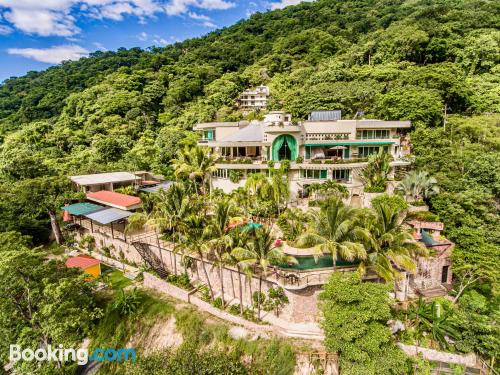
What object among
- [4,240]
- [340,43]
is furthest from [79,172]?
[340,43]

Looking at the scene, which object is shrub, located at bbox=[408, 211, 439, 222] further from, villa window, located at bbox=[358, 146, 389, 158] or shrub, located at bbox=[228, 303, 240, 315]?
shrub, located at bbox=[228, 303, 240, 315]

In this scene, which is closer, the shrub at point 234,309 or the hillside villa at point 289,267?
the hillside villa at point 289,267

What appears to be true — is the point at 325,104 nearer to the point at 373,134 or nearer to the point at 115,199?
the point at 373,134

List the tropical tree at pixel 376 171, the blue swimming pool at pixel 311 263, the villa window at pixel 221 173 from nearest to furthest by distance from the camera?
the blue swimming pool at pixel 311 263 < the tropical tree at pixel 376 171 < the villa window at pixel 221 173

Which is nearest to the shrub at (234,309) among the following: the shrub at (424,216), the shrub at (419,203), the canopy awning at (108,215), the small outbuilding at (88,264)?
the small outbuilding at (88,264)

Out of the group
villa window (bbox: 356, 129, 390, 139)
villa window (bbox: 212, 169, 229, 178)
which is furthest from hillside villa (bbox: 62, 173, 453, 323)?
villa window (bbox: 212, 169, 229, 178)

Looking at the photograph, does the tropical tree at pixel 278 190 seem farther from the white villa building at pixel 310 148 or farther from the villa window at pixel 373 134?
the villa window at pixel 373 134
